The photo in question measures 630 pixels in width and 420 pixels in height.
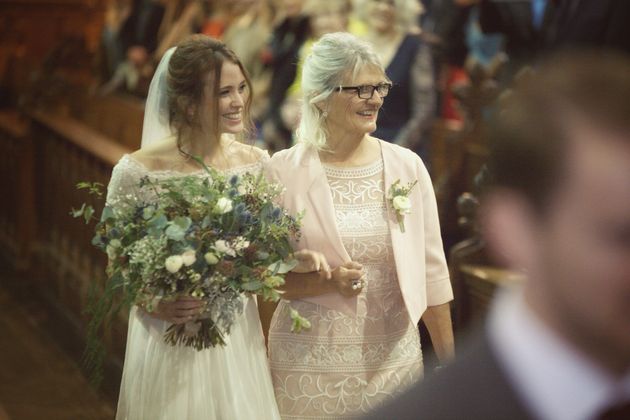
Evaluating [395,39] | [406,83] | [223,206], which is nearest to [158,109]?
[223,206]

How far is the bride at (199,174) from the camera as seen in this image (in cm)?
352

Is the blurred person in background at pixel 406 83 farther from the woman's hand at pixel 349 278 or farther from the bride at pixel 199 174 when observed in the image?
the woman's hand at pixel 349 278

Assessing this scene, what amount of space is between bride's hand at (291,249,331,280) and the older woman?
50mm

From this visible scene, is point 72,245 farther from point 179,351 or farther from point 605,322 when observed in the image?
point 605,322

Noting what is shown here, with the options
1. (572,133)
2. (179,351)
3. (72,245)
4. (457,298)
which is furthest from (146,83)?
(572,133)

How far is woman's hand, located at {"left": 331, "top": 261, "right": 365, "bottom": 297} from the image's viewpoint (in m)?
3.26

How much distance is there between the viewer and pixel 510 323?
116 cm

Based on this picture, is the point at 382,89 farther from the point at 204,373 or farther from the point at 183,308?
the point at 204,373

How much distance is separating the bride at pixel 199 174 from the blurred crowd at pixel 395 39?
0.43 m

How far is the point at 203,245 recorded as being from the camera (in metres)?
3.23

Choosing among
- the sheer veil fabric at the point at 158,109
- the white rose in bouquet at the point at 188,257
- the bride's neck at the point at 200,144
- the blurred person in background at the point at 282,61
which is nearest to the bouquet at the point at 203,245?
the white rose in bouquet at the point at 188,257

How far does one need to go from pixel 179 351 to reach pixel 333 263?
0.64m

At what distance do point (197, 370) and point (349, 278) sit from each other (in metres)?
0.69

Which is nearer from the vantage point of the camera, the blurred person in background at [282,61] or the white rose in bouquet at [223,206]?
the white rose in bouquet at [223,206]
